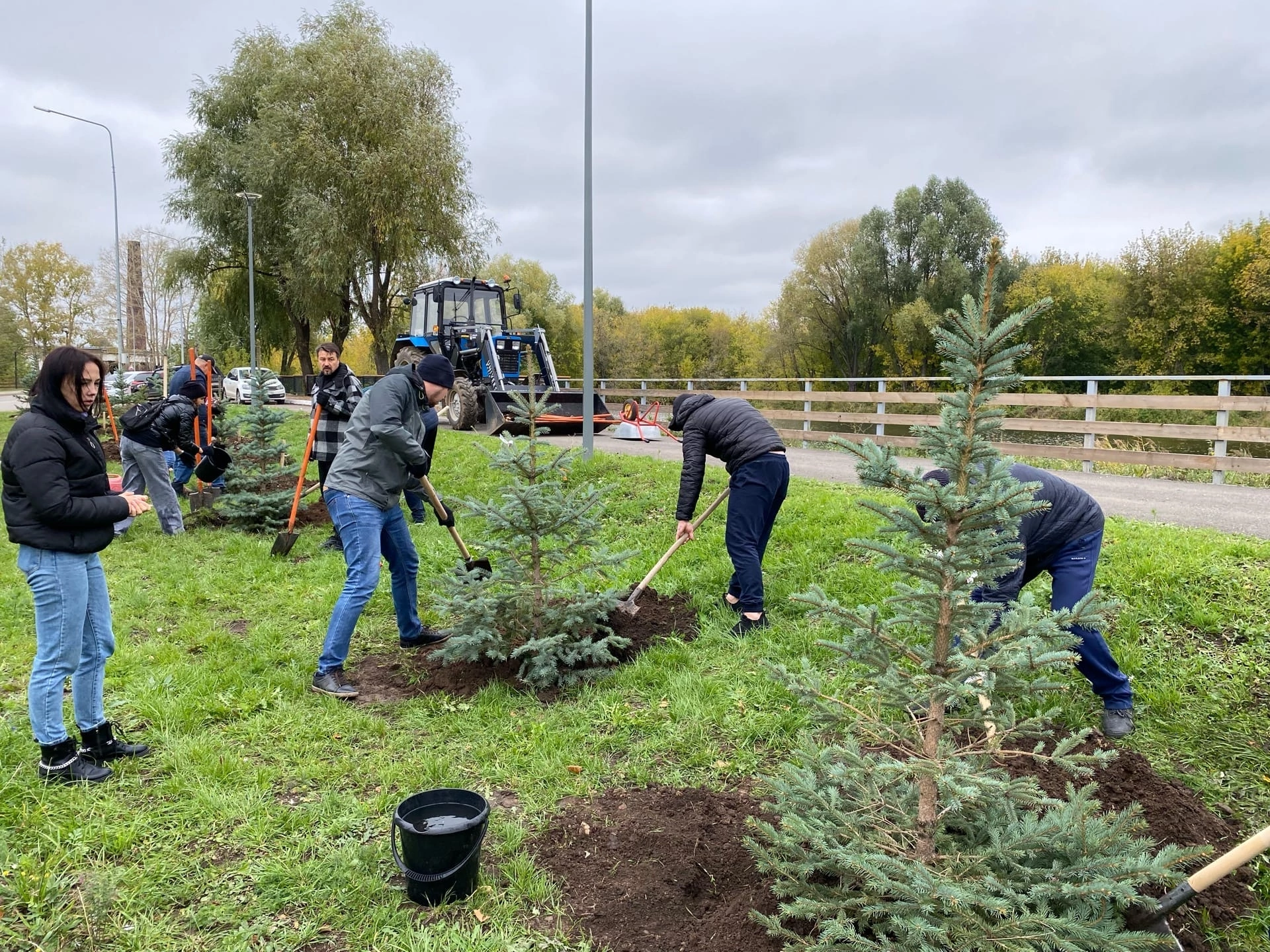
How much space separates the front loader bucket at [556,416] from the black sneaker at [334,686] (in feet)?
27.9

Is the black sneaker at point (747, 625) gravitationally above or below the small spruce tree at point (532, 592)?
below

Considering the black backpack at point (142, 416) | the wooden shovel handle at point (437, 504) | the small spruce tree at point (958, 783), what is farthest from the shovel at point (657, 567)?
the black backpack at point (142, 416)

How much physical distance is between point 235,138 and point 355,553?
2703cm

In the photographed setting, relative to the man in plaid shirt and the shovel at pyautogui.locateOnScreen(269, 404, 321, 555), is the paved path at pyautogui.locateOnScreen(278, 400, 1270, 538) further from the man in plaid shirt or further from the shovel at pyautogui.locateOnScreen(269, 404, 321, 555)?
the shovel at pyautogui.locateOnScreen(269, 404, 321, 555)

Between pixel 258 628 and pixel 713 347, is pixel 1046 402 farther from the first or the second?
pixel 713 347

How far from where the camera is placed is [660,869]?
2.77m

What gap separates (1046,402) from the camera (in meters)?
11.2

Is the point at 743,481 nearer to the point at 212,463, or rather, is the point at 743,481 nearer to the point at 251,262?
the point at 212,463

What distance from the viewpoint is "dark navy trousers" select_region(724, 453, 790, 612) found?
4.89 meters

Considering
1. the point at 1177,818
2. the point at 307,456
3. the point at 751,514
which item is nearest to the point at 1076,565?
the point at 1177,818

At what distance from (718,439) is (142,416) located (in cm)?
586

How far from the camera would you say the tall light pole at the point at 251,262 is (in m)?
19.9

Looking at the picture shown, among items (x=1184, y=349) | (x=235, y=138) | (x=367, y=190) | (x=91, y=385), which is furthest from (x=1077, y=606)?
(x=1184, y=349)

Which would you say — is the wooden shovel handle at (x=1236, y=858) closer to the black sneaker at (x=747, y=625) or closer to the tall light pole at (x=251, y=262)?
the black sneaker at (x=747, y=625)
